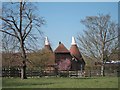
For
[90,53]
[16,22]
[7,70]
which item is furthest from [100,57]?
[16,22]

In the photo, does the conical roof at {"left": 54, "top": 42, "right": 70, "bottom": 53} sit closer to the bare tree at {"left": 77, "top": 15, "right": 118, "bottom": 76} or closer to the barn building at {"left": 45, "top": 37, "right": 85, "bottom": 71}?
the barn building at {"left": 45, "top": 37, "right": 85, "bottom": 71}

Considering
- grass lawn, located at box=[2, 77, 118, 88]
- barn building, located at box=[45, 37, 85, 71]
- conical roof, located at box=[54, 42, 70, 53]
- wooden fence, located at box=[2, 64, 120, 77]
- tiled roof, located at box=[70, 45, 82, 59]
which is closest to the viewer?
grass lawn, located at box=[2, 77, 118, 88]

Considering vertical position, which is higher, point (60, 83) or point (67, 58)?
point (67, 58)

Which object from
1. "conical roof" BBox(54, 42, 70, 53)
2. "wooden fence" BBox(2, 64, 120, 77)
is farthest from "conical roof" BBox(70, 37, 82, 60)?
"wooden fence" BBox(2, 64, 120, 77)

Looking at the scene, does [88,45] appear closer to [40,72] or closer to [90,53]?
[90,53]

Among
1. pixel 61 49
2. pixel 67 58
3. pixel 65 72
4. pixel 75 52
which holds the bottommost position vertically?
pixel 65 72

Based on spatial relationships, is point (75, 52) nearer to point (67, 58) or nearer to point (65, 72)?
point (67, 58)

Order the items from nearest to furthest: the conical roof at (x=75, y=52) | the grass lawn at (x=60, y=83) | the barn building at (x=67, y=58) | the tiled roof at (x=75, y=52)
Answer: the grass lawn at (x=60, y=83) < the barn building at (x=67, y=58) < the conical roof at (x=75, y=52) < the tiled roof at (x=75, y=52)

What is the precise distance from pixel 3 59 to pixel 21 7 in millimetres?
9732

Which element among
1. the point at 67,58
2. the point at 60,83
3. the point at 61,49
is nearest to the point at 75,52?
the point at 61,49

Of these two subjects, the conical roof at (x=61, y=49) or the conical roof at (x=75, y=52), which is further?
the conical roof at (x=75, y=52)

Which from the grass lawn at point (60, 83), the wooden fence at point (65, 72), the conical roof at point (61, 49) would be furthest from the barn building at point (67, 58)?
the grass lawn at point (60, 83)

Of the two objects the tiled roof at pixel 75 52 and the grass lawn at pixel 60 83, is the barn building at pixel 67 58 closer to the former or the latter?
the tiled roof at pixel 75 52

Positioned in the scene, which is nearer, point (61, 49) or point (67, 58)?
point (67, 58)
